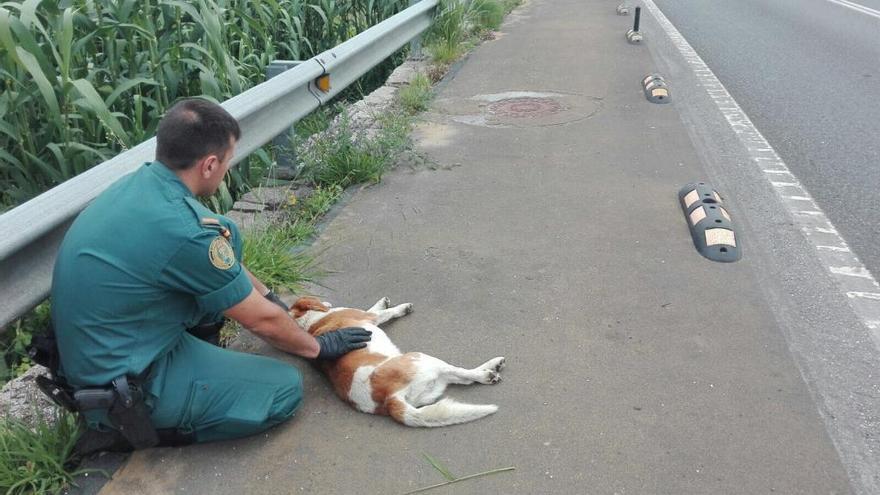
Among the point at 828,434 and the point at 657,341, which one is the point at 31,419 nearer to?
the point at 657,341

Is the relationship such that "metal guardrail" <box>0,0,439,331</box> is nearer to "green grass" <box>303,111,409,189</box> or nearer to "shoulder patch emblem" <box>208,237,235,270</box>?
"green grass" <box>303,111,409,189</box>

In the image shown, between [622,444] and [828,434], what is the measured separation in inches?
33.1

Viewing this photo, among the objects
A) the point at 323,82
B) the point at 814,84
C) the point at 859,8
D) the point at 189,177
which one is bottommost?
the point at 859,8

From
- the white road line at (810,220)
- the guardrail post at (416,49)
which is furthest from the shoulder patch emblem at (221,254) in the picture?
the guardrail post at (416,49)

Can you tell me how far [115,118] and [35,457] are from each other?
1.84m

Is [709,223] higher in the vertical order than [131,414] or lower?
lower

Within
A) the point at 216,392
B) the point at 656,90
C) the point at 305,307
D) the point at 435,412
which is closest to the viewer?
the point at 216,392

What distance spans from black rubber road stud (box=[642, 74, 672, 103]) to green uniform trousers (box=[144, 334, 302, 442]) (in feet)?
19.3

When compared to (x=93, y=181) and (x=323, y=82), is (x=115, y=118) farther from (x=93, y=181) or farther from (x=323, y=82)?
(x=323, y=82)

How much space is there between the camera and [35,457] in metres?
2.72

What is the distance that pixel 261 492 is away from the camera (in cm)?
272

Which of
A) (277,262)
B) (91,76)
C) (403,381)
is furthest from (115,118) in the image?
(403,381)

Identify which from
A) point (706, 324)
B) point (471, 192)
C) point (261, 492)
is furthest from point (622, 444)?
point (471, 192)

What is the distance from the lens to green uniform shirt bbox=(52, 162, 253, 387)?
265cm
